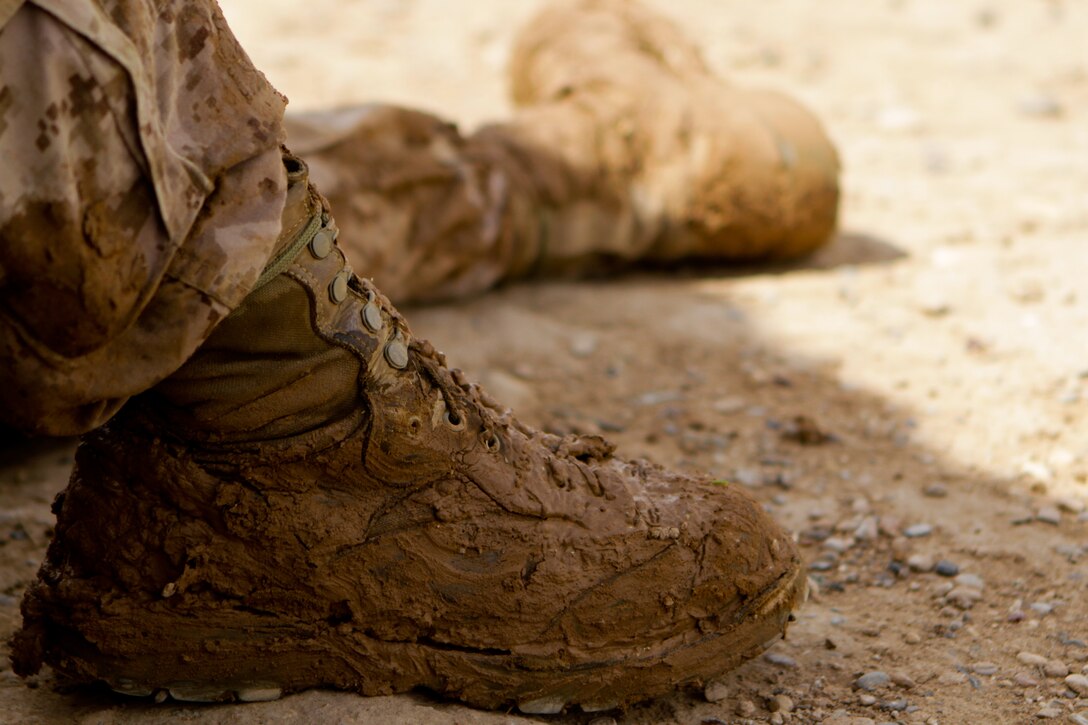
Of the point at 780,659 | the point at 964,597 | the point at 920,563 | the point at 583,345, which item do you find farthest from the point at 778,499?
the point at 583,345

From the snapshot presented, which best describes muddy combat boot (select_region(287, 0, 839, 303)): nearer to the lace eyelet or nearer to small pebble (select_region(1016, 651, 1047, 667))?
the lace eyelet

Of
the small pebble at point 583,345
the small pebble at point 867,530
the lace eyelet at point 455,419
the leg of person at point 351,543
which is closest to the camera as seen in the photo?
the leg of person at point 351,543

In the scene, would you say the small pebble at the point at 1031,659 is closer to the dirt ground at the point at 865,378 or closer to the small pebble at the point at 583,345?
the dirt ground at the point at 865,378

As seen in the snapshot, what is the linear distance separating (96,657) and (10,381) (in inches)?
Answer: 15.6

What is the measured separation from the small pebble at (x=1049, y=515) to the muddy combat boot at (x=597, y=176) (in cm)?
124

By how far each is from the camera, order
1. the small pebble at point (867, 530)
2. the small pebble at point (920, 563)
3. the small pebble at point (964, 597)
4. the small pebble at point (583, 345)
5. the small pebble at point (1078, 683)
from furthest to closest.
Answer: the small pebble at point (583, 345) → the small pebble at point (867, 530) → the small pebble at point (920, 563) → the small pebble at point (964, 597) → the small pebble at point (1078, 683)

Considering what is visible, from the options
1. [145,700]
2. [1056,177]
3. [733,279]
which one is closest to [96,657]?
[145,700]

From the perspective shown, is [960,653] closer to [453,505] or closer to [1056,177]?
[453,505]

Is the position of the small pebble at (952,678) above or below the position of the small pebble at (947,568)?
above

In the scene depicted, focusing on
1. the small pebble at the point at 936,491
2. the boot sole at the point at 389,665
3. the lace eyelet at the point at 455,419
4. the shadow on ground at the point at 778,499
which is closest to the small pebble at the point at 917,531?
the shadow on ground at the point at 778,499

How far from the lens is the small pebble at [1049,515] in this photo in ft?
6.22

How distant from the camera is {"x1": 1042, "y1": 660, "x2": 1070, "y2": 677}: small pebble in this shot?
1.50 meters

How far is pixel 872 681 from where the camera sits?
150 centimetres

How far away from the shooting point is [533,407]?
7.69 feet
